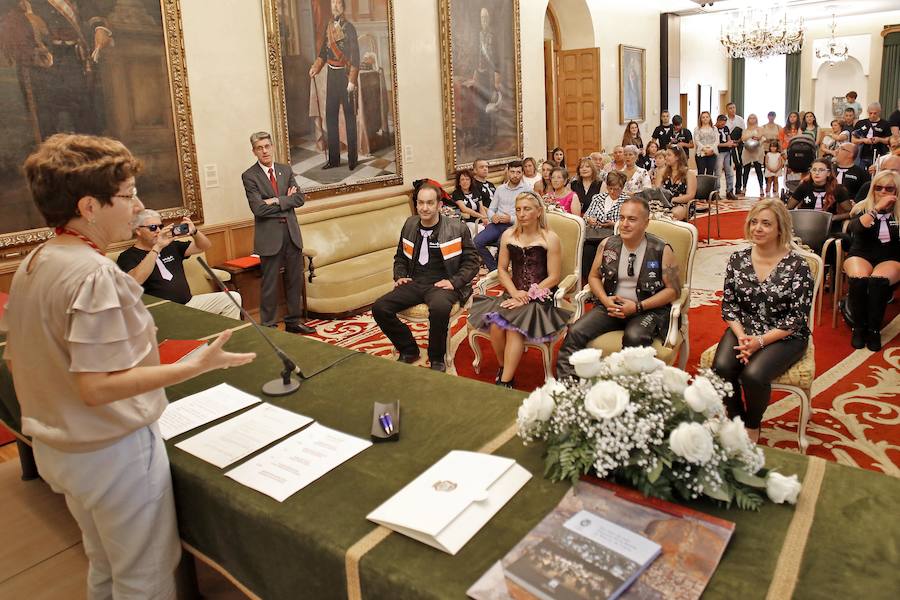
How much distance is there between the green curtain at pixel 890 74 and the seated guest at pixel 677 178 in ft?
48.8

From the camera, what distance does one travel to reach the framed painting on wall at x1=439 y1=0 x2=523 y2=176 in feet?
30.3

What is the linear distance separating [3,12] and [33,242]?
1.63 m

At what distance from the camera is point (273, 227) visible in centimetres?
626

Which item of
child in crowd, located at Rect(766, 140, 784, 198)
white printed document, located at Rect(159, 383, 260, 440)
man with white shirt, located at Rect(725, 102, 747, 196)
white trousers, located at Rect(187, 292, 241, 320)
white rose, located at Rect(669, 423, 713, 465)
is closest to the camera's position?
white rose, located at Rect(669, 423, 713, 465)

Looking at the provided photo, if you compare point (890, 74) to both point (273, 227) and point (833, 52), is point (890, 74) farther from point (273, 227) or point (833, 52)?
point (273, 227)

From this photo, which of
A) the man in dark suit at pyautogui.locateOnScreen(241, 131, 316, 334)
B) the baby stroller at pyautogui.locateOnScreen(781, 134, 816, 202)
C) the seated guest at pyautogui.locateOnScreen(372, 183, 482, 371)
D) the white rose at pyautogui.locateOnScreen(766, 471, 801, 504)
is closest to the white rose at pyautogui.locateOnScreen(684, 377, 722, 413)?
the white rose at pyautogui.locateOnScreen(766, 471, 801, 504)

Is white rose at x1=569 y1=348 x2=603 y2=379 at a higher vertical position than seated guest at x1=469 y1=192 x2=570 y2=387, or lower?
higher

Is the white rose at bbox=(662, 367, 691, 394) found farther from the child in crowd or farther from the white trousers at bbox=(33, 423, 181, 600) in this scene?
the child in crowd

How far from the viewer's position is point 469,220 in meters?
8.81

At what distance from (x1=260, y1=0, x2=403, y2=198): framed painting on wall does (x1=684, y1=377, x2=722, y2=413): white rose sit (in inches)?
237

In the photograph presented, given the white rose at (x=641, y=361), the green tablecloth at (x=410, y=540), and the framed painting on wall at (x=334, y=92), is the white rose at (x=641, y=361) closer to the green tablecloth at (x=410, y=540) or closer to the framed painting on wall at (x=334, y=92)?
the green tablecloth at (x=410, y=540)

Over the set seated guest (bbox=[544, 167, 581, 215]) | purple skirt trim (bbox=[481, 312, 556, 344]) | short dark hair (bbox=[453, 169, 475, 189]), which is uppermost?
short dark hair (bbox=[453, 169, 475, 189])

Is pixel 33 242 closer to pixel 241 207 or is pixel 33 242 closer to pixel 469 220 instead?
pixel 241 207

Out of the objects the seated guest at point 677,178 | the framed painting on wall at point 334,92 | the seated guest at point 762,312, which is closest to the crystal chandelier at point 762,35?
the seated guest at point 677,178
